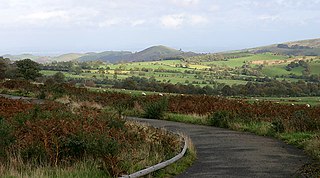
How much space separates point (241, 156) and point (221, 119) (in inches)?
294

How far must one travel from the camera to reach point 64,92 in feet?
106

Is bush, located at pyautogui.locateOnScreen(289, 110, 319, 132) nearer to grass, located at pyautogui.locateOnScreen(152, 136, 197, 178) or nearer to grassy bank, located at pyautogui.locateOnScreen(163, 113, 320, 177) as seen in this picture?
grassy bank, located at pyautogui.locateOnScreen(163, 113, 320, 177)

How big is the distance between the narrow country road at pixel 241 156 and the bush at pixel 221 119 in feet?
5.66

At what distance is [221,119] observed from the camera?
64.2ft

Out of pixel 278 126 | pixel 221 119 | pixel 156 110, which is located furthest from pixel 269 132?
pixel 156 110

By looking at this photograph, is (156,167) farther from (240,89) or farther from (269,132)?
(240,89)

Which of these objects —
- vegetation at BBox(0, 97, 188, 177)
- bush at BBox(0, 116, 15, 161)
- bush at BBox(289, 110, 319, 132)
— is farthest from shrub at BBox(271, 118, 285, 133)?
bush at BBox(0, 116, 15, 161)

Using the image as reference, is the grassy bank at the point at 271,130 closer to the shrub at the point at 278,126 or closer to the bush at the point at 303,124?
the shrub at the point at 278,126

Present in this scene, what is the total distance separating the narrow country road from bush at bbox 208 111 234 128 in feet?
5.66

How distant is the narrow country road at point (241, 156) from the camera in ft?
32.6

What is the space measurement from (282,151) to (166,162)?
4.91m

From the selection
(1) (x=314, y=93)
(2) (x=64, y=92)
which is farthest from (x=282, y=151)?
(1) (x=314, y=93)

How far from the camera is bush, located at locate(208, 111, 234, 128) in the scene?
19.4 m

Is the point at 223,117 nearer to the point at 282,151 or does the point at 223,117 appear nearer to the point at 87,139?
the point at 282,151
